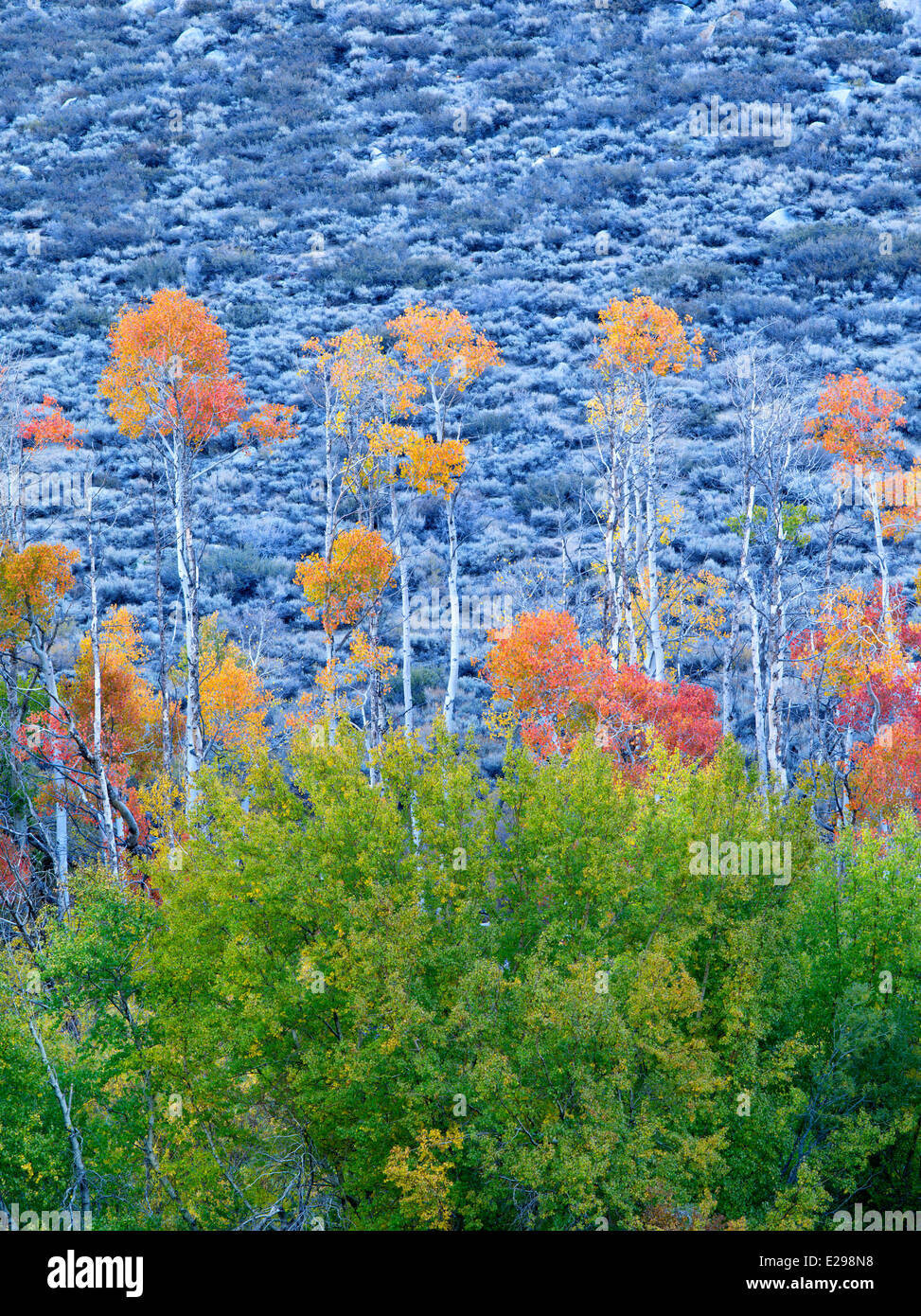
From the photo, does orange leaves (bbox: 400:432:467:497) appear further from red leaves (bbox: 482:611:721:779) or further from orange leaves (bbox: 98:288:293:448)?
orange leaves (bbox: 98:288:293:448)

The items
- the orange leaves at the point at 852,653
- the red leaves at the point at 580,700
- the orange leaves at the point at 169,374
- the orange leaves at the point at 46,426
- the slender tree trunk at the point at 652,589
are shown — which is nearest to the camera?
the orange leaves at the point at 169,374

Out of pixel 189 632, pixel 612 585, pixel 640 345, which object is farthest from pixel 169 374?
pixel 640 345

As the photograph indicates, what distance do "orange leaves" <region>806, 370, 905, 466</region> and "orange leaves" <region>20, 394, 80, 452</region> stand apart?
2630 cm

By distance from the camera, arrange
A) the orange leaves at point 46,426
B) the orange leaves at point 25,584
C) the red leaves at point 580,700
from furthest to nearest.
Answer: the orange leaves at point 46,426, the red leaves at point 580,700, the orange leaves at point 25,584

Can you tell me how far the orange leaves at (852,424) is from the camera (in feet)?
122

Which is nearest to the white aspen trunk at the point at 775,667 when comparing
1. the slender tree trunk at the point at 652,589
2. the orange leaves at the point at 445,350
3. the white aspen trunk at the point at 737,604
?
the white aspen trunk at the point at 737,604

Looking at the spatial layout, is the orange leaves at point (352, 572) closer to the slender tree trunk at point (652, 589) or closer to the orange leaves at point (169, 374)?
the orange leaves at point (169, 374)

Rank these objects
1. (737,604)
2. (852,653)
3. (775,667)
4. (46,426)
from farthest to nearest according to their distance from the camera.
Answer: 1. (46,426)
2. (737,604)
3. (852,653)
4. (775,667)

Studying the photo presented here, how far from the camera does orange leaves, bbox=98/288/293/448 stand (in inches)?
1049

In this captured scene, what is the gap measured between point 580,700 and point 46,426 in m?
26.5

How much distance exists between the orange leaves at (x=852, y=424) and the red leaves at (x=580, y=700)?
10.9 m

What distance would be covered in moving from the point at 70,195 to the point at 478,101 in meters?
30.9

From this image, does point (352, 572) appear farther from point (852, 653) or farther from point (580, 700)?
point (852, 653)

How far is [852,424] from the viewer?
37.4m
